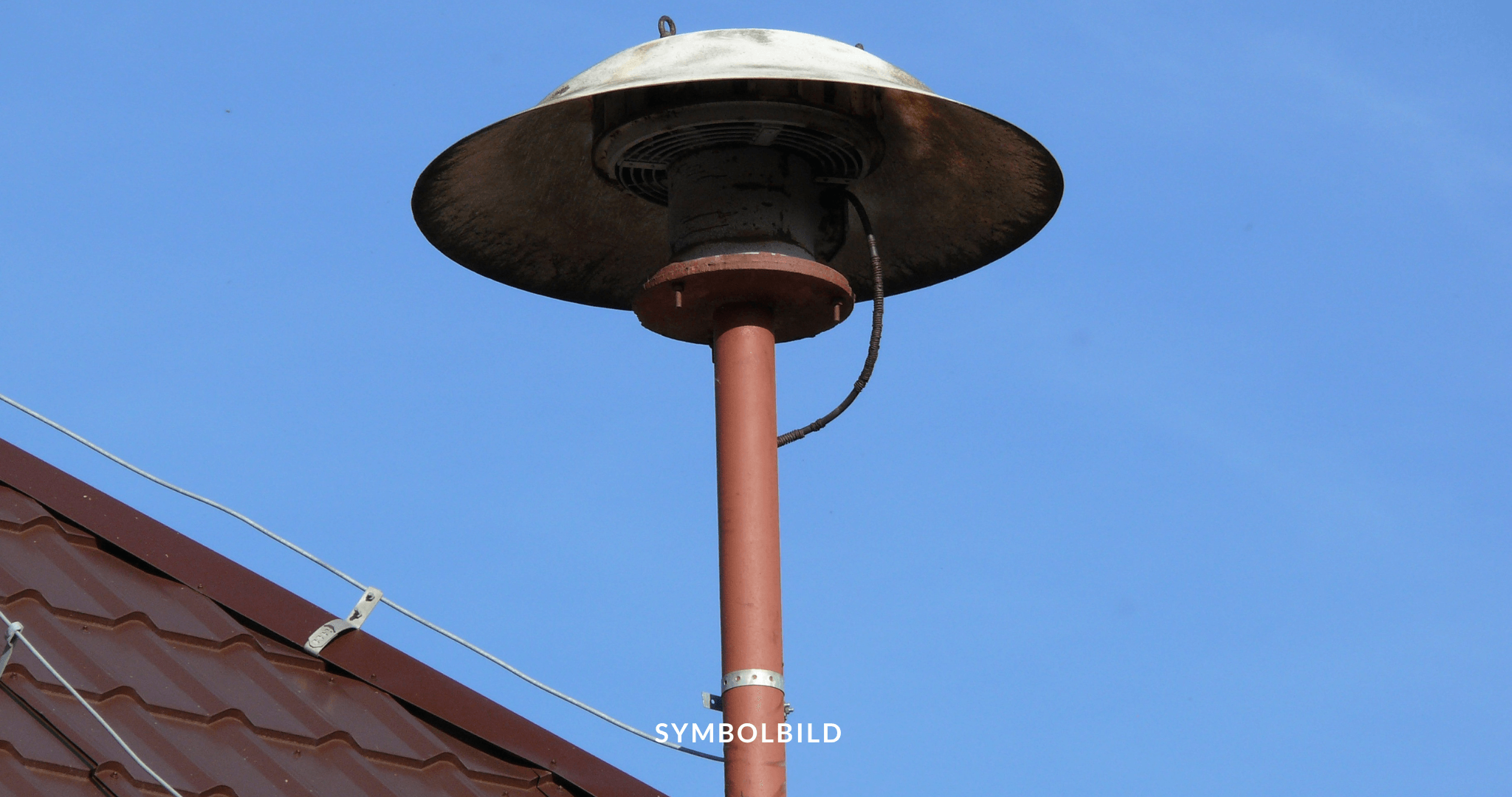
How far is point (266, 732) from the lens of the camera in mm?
6012

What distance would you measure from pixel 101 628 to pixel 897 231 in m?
3.21

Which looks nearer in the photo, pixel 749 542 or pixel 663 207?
pixel 749 542

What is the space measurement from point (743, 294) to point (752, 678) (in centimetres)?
132

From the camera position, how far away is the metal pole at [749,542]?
5.80 metres

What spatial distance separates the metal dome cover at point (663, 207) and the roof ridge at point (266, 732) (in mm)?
1908

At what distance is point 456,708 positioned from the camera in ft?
21.8

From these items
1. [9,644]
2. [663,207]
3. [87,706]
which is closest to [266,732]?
[87,706]

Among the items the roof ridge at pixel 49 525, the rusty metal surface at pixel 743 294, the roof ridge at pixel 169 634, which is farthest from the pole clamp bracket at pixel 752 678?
the roof ridge at pixel 49 525

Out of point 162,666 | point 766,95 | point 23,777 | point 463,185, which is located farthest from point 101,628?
point 766,95

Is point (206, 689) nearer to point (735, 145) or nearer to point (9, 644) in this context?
point (9, 644)

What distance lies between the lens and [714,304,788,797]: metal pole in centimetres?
580

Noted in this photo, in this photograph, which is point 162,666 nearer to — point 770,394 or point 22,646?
point 22,646

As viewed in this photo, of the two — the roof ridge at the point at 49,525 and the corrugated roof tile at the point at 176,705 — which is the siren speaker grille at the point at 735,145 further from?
Answer: the roof ridge at the point at 49,525

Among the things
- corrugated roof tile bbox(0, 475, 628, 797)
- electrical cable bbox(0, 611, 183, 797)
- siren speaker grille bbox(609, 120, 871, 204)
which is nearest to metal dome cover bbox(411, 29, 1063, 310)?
siren speaker grille bbox(609, 120, 871, 204)
